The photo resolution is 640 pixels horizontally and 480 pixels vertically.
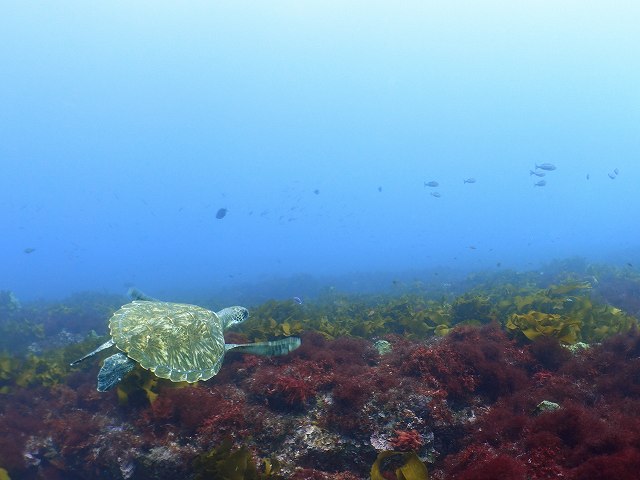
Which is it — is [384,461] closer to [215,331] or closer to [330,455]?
[330,455]

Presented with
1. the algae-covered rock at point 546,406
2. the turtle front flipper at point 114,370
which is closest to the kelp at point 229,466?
the turtle front flipper at point 114,370

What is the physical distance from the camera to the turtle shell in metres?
4.46

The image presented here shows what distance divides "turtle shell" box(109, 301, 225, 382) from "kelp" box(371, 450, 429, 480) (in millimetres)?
2428

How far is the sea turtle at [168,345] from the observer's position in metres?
4.45

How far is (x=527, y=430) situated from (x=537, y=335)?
2.31 meters

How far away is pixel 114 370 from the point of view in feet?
14.8

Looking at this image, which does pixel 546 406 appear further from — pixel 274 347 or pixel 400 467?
pixel 274 347

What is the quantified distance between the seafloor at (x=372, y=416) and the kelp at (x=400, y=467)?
0.04 ft

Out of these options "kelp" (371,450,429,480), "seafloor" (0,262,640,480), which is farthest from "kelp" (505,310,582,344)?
"kelp" (371,450,429,480)

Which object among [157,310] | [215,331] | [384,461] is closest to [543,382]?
[384,461]

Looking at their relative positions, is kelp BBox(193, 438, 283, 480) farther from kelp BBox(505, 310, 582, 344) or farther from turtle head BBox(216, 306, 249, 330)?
kelp BBox(505, 310, 582, 344)

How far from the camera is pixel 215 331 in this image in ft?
18.0

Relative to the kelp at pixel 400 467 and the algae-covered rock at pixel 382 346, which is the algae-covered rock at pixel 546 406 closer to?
the kelp at pixel 400 467

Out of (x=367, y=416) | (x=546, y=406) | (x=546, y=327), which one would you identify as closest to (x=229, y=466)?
(x=367, y=416)
